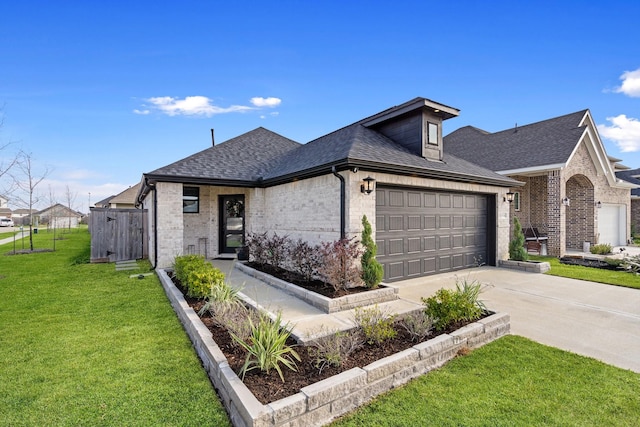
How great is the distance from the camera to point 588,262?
10.6 metres

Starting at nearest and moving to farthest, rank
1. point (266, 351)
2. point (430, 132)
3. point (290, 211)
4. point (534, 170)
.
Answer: point (266, 351)
point (430, 132)
point (290, 211)
point (534, 170)

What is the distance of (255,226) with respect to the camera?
10.9 meters

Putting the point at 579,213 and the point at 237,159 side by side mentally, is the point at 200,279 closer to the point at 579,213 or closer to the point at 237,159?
the point at 237,159

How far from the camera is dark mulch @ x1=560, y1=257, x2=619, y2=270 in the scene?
9759 mm

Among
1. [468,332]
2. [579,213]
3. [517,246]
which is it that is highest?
[579,213]

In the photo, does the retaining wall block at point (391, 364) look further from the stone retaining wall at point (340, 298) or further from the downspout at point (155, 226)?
the downspout at point (155, 226)

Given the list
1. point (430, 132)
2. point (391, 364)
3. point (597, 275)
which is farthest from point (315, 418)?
point (597, 275)

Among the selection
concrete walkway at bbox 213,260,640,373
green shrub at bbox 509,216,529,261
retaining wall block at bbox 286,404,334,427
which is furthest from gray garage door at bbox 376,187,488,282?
retaining wall block at bbox 286,404,334,427

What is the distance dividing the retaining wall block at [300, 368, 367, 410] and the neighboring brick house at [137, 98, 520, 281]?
3804 millimetres

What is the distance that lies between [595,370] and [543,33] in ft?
36.8

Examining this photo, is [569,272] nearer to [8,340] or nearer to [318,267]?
[318,267]

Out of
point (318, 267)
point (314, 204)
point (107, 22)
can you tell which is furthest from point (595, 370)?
point (107, 22)

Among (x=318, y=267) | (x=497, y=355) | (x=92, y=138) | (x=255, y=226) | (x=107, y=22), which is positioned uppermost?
(x=107, y=22)

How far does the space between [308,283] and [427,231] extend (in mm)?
3789
